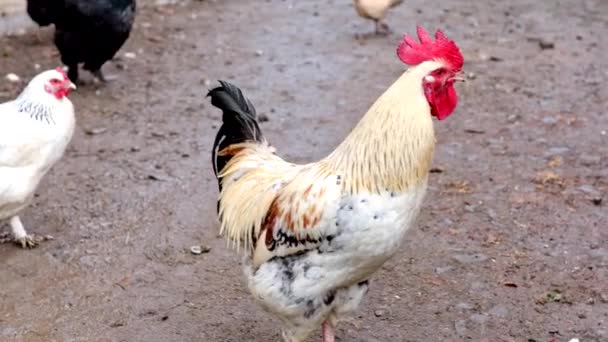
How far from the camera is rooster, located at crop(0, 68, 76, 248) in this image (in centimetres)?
456

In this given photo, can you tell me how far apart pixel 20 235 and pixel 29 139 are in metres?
0.62

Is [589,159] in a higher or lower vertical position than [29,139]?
lower

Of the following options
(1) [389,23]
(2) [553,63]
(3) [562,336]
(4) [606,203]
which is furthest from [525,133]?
(1) [389,23]

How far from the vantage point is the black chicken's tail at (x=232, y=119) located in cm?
358

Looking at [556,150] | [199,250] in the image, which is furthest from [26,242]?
[556,150]

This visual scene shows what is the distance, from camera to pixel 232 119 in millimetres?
3617

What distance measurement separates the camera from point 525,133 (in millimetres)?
6277

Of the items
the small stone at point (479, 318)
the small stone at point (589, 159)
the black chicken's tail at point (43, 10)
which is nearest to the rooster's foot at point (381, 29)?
the black chicken's tail at point (43, 10)

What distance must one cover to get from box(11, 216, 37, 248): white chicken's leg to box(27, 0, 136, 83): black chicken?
2.62 metres

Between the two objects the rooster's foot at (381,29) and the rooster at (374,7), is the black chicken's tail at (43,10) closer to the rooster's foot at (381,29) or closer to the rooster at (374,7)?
the rooster at (374,7)

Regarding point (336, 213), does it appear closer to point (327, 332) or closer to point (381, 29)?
point (327, 332)

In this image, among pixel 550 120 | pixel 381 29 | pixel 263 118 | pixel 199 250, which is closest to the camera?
pixel 199 250

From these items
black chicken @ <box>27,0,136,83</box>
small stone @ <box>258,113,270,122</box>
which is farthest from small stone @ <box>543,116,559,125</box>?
black chicken @ <box>27,0,136,83</box>

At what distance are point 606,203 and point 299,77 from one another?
3346 mm
